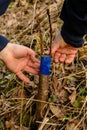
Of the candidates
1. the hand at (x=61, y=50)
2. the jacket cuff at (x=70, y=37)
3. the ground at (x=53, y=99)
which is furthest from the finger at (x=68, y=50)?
the ground at (x=53, y=99)

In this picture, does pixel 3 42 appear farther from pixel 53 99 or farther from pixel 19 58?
pixel 53 99

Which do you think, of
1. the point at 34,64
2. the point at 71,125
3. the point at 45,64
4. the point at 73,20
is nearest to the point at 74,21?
the point at 73,20

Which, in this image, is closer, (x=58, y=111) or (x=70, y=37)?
(x=70, y=37)

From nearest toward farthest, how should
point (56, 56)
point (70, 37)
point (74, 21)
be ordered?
point (74, 21)
point (70, 37)
point (56, 56)

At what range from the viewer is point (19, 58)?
2.16m

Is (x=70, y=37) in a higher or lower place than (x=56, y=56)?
higher

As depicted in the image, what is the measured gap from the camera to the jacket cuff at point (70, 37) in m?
1.96

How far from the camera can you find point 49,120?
2.14 meters

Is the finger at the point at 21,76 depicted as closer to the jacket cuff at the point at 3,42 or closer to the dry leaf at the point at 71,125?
the jacket cuff at the point at 3,42

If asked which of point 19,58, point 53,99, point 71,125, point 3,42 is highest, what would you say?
point 3,42

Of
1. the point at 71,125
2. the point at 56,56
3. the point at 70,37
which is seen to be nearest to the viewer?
the point at 70,37

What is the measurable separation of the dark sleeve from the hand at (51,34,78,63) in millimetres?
79

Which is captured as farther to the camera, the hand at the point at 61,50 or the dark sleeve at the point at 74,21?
the hand at the point at 61,50

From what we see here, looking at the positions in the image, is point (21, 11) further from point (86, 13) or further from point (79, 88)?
point (86, 13)
